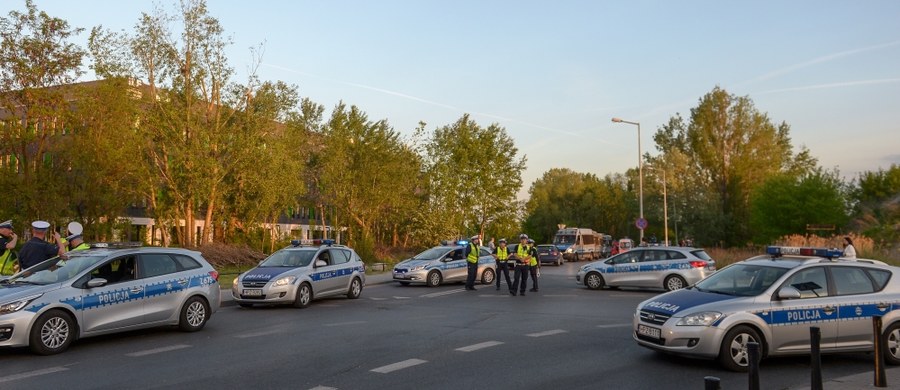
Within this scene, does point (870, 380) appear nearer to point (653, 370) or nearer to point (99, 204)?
point (653, 370)

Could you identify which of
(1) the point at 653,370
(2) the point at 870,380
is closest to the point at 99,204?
(1) the point at 653,370

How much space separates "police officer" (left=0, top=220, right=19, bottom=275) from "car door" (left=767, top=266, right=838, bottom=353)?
12.7 m

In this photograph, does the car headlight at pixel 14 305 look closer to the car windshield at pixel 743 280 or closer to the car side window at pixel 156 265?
the car side window at pixel 156 265

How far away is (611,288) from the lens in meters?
23.5

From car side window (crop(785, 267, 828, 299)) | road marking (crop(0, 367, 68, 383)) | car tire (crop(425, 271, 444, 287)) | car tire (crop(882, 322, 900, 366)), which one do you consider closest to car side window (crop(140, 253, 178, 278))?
road marking (crop(0, 367, 68, 383))

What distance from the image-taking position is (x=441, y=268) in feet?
78.7

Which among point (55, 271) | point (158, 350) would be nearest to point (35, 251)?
point (55, 271)

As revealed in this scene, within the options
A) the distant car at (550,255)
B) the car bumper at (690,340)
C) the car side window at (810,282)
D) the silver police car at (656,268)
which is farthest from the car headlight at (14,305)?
the distant car at (550,255)

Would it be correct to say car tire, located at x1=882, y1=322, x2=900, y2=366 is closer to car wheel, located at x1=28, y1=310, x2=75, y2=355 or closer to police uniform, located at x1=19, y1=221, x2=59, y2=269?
car wheel, located at x1=28, y1=310, x2=75, y2=355

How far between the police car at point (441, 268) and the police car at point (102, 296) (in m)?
11.2

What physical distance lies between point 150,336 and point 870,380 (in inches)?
417

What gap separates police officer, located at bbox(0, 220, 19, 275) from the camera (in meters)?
12.6

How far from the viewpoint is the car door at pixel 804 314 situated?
8.68m

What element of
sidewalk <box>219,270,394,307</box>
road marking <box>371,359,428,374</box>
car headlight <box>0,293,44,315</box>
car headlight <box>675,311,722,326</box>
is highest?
car headlight <box>0,293,44,315</box>
